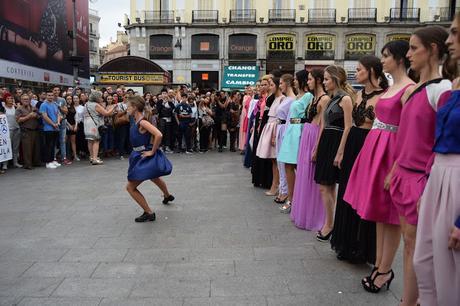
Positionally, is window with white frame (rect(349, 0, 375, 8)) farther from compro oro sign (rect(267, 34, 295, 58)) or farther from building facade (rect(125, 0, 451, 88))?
compro oro sign (rect(267, 34, 295, 58))

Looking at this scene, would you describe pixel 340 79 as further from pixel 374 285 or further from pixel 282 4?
pixel 282 4

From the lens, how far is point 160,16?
123ft

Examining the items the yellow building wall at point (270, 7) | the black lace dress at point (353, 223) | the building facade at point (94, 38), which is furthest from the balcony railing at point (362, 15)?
the building facade at point (94, 38)

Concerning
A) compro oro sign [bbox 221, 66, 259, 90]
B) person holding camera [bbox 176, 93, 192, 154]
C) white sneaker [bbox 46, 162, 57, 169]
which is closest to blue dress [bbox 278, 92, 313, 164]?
white sneaker [bbox 46, 162, 57, 169]

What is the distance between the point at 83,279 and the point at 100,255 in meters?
0.63

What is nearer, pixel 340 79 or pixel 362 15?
pixel 340 79

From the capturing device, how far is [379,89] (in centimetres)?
395

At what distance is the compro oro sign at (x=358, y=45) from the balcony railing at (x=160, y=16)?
14.9 m

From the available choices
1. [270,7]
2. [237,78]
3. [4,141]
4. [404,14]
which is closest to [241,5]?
[270,7]

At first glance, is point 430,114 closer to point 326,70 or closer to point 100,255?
point 326,70

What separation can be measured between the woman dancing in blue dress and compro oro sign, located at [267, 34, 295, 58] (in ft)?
106

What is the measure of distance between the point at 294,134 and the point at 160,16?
112ft

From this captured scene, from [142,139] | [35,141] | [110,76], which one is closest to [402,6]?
[110,76]

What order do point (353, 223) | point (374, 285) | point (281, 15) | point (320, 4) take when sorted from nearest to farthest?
point (374, 285)
point (353, 223)
point (320, 4)
point (281, 15)
